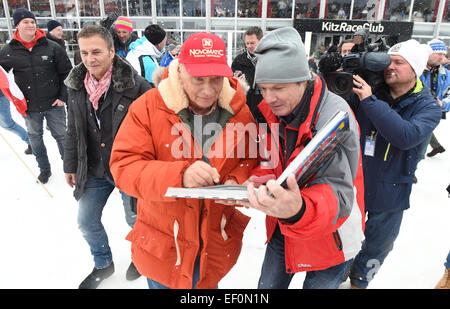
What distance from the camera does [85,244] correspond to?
9.29 feet

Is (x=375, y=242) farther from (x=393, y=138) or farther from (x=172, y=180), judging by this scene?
(x=172, y=180)

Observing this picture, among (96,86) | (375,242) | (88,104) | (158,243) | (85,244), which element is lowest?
(85,244)

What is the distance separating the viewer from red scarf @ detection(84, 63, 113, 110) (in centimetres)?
198

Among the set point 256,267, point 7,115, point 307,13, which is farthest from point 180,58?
point 307,13

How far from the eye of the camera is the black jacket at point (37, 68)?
372 centimetres

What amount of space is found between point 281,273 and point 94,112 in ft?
5.33

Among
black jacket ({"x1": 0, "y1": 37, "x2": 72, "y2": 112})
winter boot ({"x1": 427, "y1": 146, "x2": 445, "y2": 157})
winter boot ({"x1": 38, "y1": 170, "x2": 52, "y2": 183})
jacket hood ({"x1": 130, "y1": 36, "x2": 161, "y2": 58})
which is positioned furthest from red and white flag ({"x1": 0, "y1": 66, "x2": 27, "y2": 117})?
winter boot ({"x1": 427, "y1": 146, "x2": 445, "y2": 157})

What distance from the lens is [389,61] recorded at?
1.73 metres

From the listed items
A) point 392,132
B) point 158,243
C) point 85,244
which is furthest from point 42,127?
point 392,132

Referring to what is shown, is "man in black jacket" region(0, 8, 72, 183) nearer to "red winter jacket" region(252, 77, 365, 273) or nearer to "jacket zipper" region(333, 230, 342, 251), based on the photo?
"red winter jacket" region(252, 77, 365, 273)

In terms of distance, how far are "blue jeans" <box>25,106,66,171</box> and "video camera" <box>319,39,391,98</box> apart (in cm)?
367

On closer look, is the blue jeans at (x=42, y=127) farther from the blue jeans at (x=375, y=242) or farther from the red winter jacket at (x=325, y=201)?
the blue jeans at (x=375, y=242)
